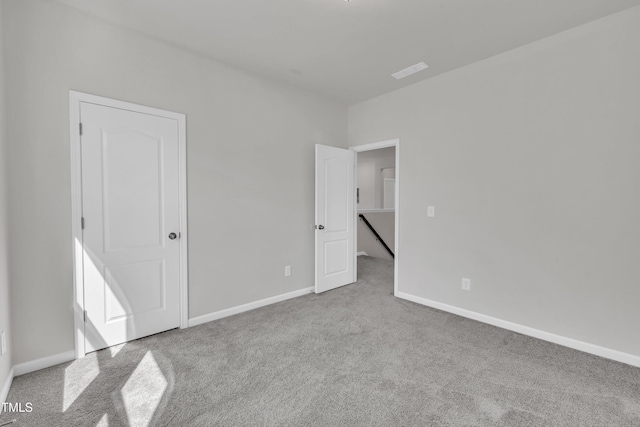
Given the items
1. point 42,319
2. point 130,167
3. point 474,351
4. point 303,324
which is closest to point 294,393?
point 303,324

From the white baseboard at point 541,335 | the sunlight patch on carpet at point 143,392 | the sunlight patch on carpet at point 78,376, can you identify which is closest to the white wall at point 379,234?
the white baseboard at point 541,335

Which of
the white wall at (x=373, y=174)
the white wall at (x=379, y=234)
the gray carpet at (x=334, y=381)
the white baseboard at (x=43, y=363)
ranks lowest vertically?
the gray carpet at (x=334, y=381)

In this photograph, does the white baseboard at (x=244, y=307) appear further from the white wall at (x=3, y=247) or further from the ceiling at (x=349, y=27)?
the ceiling at (x=349, y=27)

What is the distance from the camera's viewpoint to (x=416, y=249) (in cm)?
366

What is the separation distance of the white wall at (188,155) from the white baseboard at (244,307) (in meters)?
0.06

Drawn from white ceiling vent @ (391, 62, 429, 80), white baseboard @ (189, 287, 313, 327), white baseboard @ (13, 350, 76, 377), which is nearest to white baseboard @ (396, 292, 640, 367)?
white baseboard @ (189, 287, 313, 327)

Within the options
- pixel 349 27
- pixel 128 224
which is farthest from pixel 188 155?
pixel 349 27

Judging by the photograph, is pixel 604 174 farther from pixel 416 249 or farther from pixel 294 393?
pixel 294 393

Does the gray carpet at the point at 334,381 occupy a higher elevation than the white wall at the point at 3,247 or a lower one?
lower

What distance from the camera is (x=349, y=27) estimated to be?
8.13ft

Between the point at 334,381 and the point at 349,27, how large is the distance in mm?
2758

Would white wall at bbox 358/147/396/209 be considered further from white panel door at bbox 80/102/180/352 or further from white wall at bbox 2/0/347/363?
white panel door at bbox 80/102/180/352

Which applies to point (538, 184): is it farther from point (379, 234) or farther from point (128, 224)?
point (379, 234)

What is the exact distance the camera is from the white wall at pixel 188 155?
2.12m
